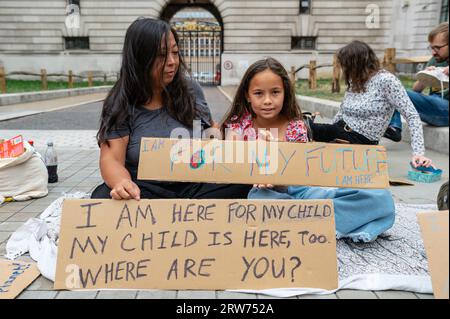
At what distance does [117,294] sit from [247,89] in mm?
1453

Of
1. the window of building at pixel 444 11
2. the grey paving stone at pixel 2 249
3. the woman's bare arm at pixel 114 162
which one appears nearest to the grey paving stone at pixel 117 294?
the woman's bare arm at pixel 114 162

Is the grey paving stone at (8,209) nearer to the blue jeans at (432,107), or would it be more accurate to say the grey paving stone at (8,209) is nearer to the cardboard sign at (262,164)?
the cardboard sign at (262,164)

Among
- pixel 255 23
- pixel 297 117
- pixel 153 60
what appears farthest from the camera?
pixel 255 23

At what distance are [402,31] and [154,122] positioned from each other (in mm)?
23768

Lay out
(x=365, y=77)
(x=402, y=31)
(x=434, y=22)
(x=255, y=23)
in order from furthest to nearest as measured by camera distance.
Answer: (x=255, y=23) → (x=402, y=31) → (x=434, y=22) → (x=365, y=77)

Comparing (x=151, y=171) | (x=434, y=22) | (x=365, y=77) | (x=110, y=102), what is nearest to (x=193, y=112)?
(x=110, y=102)

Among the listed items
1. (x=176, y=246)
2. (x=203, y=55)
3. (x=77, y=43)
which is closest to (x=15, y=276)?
(x=176, y=246)

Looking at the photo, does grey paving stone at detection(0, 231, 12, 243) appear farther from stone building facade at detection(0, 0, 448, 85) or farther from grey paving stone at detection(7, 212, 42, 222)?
stone building facade at detection(0, 0, 448, 85)

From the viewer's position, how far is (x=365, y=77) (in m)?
4.15

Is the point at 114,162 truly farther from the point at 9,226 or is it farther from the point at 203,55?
the point at 203,55

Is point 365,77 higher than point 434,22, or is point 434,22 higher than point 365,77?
point 434,22

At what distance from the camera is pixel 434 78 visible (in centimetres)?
537

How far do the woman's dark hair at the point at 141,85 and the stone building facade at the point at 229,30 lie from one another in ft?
74.4

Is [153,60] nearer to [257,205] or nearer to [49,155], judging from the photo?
[257,205]
